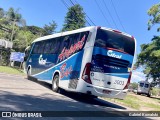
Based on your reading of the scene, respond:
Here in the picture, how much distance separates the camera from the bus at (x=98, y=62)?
1438 centimetres

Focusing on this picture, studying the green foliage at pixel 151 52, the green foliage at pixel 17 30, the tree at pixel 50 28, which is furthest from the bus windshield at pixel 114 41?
the tree at pixel 50 28

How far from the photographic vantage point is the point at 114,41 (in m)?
14.9

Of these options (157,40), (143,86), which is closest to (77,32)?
(157,40)

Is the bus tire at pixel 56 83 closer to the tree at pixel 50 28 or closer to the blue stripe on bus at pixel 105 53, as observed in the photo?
the blue stripe on bus at pixel 105 53

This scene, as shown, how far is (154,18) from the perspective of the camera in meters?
36.7

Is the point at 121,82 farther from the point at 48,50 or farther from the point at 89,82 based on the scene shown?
the point at 48,50

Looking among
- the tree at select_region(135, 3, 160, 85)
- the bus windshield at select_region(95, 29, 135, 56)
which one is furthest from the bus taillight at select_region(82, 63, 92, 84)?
the tree at select_region(135, 3, 160, 85)

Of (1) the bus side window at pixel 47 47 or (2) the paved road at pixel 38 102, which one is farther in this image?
(1) the bus side window at pixel 47 47

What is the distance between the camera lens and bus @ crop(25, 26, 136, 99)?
14375 mm

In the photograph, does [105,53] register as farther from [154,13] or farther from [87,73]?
[154,13]

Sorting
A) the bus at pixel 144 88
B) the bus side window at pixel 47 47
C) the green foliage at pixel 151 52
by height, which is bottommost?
the bus at pixel 144 88

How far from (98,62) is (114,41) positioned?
1319mm

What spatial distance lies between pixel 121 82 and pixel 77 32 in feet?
11.6

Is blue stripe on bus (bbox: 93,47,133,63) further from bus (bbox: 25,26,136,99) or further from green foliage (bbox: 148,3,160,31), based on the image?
green foliage (bbox: 148,3,160,31)
